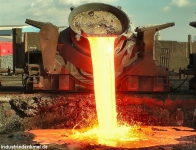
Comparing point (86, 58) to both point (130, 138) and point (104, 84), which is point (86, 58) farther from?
point (130, 138)

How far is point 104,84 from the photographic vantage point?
5809mm

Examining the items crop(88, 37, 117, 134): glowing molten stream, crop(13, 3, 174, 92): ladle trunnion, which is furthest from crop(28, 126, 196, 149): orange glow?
crop(13, 3, 174, 92): ladle trunnion

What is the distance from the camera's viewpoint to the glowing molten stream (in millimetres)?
5715

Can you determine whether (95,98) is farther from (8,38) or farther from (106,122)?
(8,38)

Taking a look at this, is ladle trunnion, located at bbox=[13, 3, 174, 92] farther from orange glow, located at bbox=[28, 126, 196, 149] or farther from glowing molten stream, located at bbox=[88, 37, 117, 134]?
orange glow, located at bbox=[28, 126, 196, 149]

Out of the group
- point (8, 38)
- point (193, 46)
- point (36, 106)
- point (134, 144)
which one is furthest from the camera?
point (8, 38)

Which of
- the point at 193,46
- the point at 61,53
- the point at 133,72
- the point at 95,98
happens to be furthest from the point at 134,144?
the point at 193,46

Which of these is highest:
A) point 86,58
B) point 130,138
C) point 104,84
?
point 86,58

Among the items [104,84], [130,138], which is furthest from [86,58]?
[130,138]

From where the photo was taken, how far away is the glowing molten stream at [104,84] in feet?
18.7

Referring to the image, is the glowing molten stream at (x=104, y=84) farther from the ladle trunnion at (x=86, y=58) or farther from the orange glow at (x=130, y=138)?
the ladle trunnion at (x=86, y=58)

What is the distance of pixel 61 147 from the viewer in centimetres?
459

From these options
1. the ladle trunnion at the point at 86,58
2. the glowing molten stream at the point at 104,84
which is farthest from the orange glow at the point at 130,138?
A: the ladle trunnion at the point at 86,58

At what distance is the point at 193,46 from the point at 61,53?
12.6m
